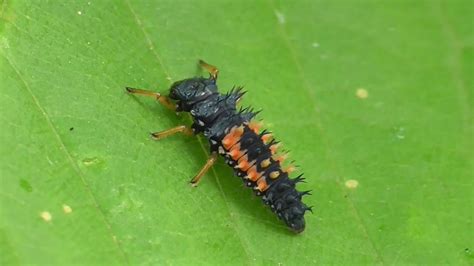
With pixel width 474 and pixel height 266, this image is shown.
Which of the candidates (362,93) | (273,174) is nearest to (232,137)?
(273,174)

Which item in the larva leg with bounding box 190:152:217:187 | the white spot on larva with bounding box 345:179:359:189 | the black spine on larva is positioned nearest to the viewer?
the larva leg with bounding box 190:152:217:187

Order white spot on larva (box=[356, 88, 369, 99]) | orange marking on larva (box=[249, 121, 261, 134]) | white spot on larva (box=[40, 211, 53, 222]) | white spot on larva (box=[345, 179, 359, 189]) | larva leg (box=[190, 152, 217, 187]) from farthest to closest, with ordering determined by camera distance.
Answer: white spot on larva (box=[356, 88, 369, 99])
white spot on larva (box=[345, 179, 359, 189])
orange marking on larva (box=[249, 121, 261, 134])
larva leg (box=[190, 152, 217, 187])
white spot on larva (box=[40, 211, 53, 222])

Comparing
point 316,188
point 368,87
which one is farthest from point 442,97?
point 316,188

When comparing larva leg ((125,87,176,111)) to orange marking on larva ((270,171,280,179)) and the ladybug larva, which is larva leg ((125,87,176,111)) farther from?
orange marking on larva ((270,171,280,179))

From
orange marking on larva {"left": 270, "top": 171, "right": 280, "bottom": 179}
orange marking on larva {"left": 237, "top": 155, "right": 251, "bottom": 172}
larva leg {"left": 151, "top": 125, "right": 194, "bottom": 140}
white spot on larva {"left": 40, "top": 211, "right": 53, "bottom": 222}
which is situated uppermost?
white spot on larva {"left": 40, "top": 211, "right": 53, "bottom": 222}

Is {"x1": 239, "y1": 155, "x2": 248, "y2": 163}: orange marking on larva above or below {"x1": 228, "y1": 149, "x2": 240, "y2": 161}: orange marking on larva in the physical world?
below

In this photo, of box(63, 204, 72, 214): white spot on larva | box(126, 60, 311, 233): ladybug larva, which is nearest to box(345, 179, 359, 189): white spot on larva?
box(126, 60, 311, 233): ladybug larva

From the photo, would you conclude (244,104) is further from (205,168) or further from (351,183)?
(351,183)

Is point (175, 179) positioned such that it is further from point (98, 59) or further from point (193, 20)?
point (193, 20)

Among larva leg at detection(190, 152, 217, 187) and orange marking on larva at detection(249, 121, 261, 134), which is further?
orange marking on larva at detection(249, 121, 261, 134)
